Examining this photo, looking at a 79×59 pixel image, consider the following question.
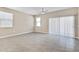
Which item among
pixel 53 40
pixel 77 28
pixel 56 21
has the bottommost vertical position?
pixel 53 40

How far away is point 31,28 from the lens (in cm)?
391

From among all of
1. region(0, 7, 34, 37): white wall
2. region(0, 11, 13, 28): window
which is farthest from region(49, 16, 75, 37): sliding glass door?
region(0, 11, 13, 28): window

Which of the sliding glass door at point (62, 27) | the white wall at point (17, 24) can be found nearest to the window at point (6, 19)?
the white wall at point (17, 24)

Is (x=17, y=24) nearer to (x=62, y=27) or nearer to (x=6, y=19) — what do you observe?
(x=6, y=19)

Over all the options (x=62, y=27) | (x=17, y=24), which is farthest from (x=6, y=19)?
(x=62, y=27)

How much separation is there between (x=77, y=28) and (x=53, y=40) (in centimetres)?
110

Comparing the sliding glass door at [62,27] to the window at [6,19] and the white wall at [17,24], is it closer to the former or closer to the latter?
the white wall at [17,24]

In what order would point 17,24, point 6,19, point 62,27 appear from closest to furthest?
1. point 62,27
2. point 6,19
3. point 17,24

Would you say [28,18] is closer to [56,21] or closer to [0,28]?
[56,21]

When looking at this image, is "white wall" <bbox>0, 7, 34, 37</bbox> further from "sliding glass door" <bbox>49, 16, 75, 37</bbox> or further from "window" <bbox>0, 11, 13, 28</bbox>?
"sliding glass door" <bbox>49, 16, 75, 37</bbox>

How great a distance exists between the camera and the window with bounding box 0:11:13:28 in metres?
4.73

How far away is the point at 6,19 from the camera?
4879mm

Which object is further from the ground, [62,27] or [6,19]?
[6,19]
